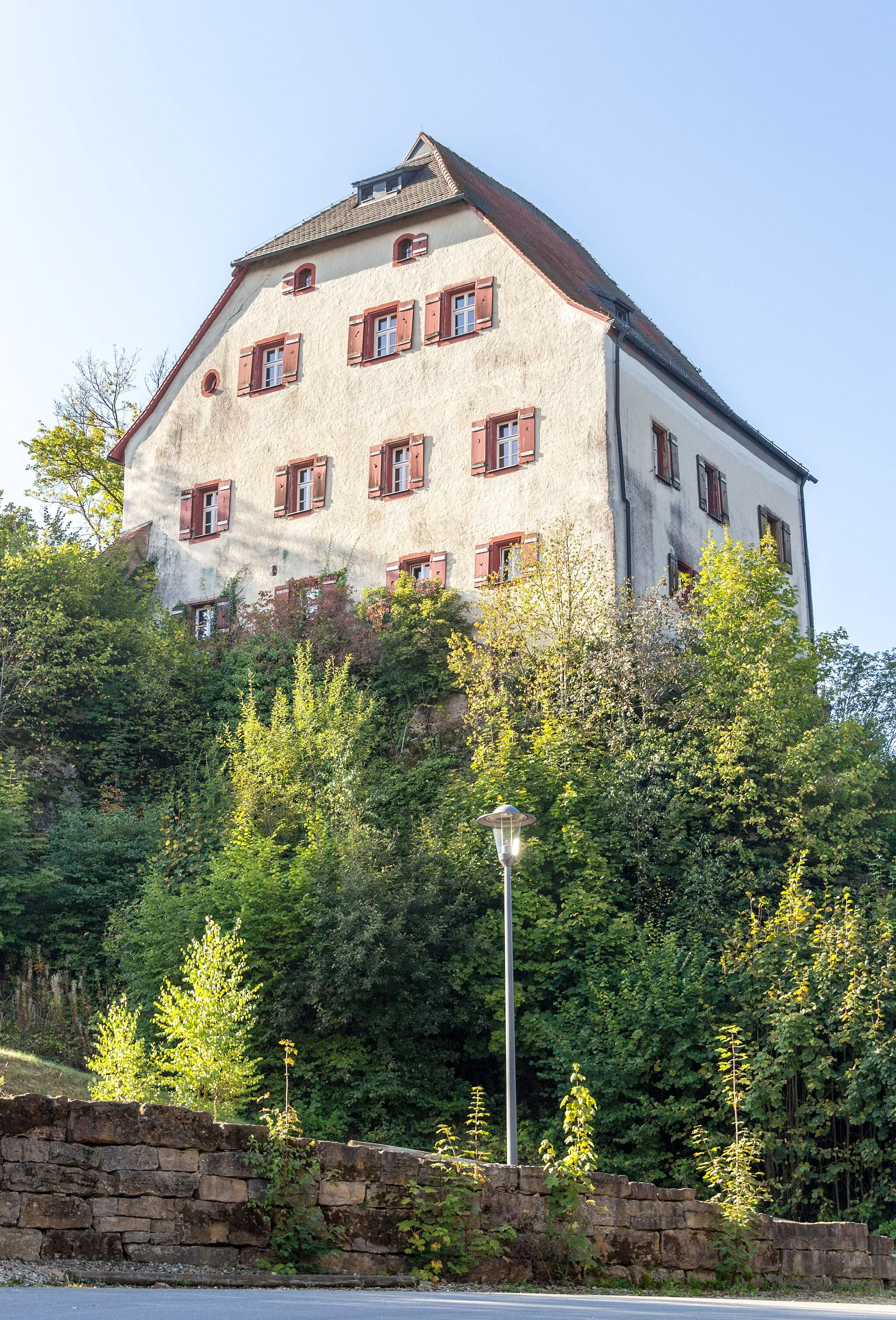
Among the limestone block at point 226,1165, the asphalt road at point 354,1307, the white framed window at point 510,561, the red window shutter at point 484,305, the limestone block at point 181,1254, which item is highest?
the red window shutter at point 484,305

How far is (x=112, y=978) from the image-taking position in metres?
22.3

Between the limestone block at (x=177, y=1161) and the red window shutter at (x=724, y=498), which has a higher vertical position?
the red window shutter at (x=724, y=498)

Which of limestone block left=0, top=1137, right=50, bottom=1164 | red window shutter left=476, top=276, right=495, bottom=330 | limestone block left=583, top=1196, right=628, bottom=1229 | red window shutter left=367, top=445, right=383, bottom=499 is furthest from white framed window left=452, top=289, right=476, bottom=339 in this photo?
limestone block left=0, top=1137, right=50, bottom=1164

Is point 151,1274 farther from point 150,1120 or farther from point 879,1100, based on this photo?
point 879,1100

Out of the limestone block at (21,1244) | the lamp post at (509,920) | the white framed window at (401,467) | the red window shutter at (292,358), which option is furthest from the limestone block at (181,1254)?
the red window shutter at (292,358)

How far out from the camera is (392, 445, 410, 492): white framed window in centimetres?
3120

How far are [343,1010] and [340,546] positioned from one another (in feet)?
44.9

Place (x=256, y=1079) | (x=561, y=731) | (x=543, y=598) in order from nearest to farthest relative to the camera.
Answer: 1. (x=256, y=1079)
2. (x=561, y=731)
3. (x=543, y=598)

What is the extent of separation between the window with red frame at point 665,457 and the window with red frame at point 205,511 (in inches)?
375

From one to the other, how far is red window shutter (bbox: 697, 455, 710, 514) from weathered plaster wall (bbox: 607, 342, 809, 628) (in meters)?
0.13

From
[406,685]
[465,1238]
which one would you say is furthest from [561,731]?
[465,1238]

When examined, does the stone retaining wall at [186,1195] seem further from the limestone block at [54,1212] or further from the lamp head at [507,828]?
the lamp head at [507,828]

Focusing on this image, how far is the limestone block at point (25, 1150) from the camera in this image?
920cm

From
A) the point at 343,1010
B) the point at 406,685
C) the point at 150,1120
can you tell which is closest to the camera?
the point at 150,1120
